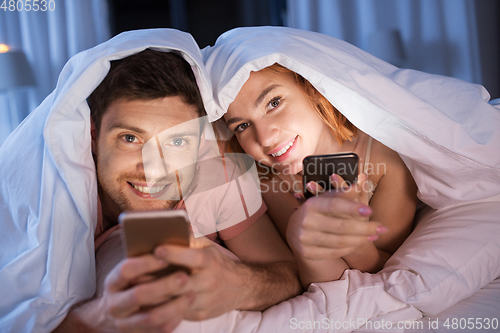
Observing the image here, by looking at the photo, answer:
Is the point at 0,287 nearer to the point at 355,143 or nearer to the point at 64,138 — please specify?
the point at 64,138

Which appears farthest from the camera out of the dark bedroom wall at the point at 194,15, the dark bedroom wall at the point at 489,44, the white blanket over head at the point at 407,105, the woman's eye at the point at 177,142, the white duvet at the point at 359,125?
the dark bedroom wall at the point at 489,44

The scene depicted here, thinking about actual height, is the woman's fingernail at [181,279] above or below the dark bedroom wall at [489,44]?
below

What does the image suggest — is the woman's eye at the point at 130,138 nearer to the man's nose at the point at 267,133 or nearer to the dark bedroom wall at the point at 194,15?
the man's nose at the point at 267,133

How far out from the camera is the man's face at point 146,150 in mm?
857

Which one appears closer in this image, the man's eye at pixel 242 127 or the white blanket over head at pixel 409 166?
the white blanket over head at pixel 409 166

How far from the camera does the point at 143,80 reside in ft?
2.79

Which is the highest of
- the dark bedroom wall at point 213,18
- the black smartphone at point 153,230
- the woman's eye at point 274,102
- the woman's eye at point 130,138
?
the dark bedroom wall at point 213,18

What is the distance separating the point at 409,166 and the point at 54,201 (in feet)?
2.88

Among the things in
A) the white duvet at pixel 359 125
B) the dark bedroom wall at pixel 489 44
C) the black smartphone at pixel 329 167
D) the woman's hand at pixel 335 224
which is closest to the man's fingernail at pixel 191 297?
the white duvet at pixel 359 125

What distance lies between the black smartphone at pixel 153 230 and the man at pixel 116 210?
18 mm

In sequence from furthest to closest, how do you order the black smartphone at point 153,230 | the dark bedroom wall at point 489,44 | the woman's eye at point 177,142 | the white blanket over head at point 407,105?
the dark bedroom wall at point 489,44 → the woman's eye at point 177,142 → the white blanket over head at point 407,105 → the black smartphone at point 153,230

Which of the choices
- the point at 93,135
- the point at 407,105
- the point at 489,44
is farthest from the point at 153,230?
the point at 489,44

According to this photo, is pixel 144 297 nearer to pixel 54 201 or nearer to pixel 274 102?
pixel 54 201

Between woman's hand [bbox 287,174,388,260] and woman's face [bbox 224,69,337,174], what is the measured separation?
0.33m
